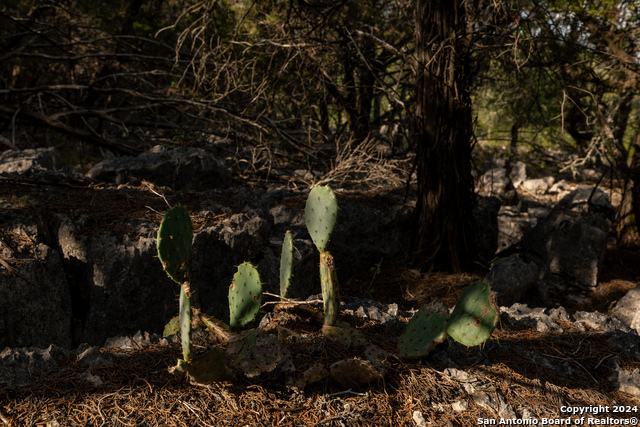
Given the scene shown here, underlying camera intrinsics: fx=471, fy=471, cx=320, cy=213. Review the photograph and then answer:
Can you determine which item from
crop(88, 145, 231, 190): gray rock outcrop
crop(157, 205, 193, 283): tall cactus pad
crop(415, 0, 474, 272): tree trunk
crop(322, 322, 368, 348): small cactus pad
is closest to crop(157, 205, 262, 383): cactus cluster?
crop(157, 205, 193, 283): tall cactus pad

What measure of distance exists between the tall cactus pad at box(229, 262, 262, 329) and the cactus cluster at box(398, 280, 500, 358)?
0.84 m

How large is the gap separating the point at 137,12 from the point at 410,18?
5464 millimetres

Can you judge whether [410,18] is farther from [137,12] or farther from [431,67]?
[137,12]

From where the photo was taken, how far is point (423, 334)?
2.46 metres

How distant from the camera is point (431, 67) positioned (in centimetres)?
458

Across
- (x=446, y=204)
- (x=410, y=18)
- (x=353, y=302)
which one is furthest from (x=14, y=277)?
(x=410, y=18)

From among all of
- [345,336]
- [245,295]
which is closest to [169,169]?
[245,295]

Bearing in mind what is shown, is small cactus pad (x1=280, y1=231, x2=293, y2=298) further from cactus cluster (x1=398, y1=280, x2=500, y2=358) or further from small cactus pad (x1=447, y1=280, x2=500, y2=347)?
small cactus pad (x1=447, y1=280, x2=500, y2=347)

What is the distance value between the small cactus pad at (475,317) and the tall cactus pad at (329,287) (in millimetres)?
627

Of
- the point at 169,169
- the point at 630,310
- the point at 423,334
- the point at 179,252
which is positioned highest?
the point at 169,169

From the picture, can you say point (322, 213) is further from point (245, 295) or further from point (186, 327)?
point (186, 327)

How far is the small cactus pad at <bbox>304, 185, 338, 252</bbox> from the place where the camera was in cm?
257

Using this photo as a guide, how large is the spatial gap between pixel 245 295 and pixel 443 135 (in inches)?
112

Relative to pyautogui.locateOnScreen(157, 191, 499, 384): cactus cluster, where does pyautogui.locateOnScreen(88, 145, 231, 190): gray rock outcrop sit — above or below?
above
